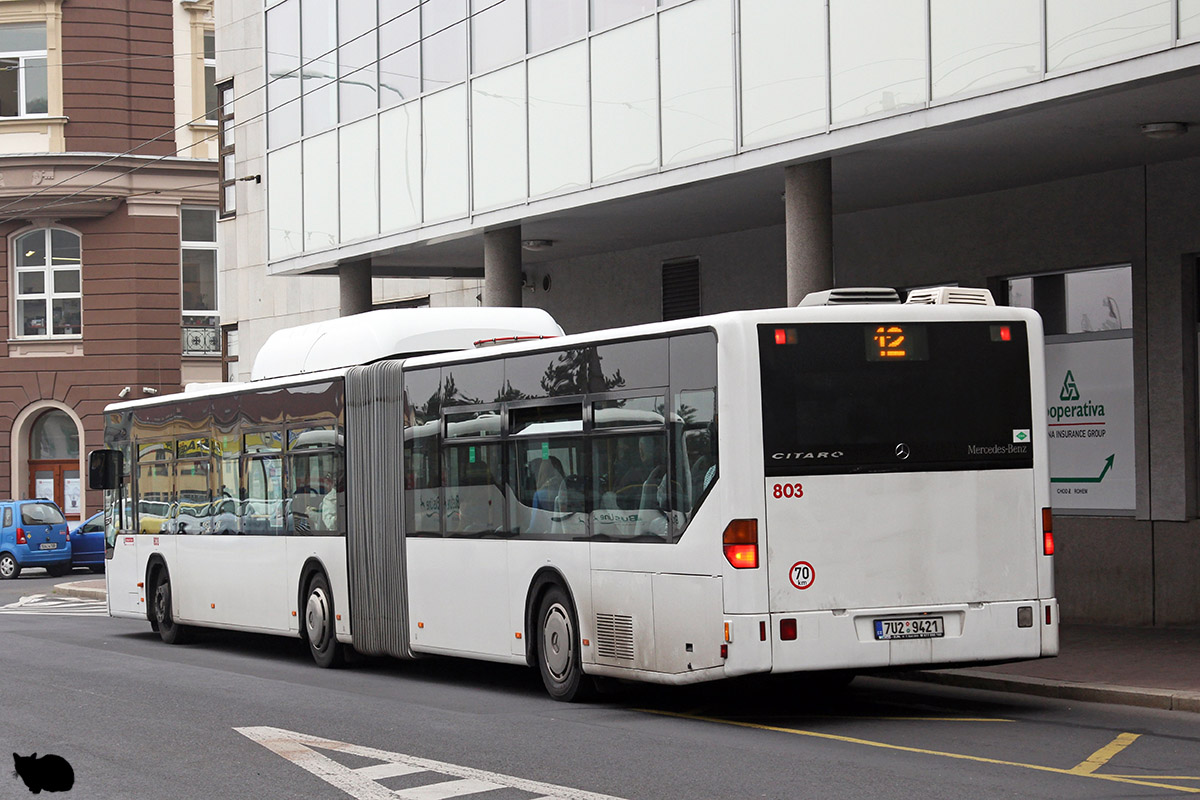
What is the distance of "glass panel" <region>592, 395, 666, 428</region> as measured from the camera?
11.9m

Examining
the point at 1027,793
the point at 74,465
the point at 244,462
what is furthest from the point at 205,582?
the point at 74,465

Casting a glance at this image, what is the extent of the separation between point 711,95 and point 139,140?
3493 cm

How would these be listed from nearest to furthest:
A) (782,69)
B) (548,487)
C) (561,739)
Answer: (561,739) → (548,487) → (782,69)

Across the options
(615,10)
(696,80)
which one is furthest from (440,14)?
(696,80)

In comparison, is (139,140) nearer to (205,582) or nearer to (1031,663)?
(205,582)

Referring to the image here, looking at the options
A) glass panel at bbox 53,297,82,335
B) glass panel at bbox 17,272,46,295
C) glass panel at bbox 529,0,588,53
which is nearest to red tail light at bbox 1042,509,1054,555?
glass panel at bbox 529,0,588,53

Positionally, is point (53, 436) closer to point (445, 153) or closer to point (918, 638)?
point (445, 153)

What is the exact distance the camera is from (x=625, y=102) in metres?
20.2

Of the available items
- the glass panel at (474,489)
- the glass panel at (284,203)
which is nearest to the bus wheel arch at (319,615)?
the glass panel at (474,489)

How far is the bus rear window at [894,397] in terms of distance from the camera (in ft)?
37.3

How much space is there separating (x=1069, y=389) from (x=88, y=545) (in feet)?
88.1

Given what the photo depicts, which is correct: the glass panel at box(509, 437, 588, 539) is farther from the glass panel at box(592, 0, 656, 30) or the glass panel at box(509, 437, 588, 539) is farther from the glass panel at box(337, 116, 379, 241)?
the glass panel at box(337, 116, 379, 241)

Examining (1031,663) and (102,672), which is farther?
(102,672)

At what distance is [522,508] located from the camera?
13547 millimetres
